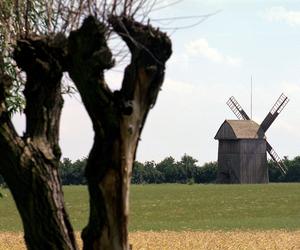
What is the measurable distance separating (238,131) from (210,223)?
67.3m

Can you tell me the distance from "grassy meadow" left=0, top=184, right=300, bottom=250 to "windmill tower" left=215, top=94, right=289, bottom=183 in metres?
26.4

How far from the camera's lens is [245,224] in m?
42.7

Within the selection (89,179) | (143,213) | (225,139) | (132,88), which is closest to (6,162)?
(89,179)

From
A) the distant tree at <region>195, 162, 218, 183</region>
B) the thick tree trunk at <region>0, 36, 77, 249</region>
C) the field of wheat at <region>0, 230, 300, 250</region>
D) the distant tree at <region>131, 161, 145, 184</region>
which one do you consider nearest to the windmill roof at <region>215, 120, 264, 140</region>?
the distant tree at <region>195, 162, 218, 183</region>

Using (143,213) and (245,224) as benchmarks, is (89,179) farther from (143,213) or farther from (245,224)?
(143,213)

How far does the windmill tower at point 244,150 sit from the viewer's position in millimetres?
110750

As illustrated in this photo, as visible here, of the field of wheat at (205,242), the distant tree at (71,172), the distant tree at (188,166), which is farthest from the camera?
the distant tree at (71,172)

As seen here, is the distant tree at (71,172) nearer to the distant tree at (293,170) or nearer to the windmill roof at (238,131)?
the distant tree at (293,170)

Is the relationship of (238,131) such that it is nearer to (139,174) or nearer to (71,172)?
(139,174)

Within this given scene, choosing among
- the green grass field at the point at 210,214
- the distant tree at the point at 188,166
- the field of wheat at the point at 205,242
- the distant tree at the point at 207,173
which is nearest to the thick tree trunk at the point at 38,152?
the field of wheat at the point at 205,242

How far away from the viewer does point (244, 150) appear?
364ft

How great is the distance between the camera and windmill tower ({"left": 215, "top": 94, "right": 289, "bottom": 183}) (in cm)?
11075

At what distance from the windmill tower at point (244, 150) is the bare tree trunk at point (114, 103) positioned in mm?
100818

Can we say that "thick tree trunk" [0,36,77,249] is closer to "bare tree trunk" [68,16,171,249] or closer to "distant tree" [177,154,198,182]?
"bare tree trunk" [68,16,171,249]
